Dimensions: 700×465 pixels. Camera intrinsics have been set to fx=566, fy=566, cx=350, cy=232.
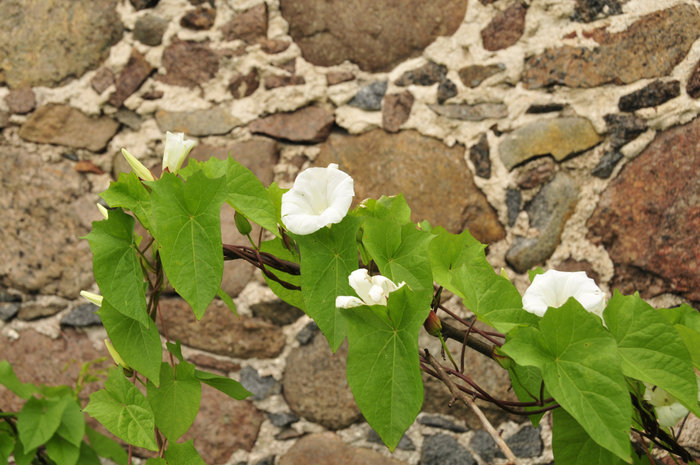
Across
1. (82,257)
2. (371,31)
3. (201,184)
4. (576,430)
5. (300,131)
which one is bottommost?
(82,257)

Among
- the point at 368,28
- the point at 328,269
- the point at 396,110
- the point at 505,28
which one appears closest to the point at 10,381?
the point at 328,269

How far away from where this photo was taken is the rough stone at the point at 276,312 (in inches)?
65.6

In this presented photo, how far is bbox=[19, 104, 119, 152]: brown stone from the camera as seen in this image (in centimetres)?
182

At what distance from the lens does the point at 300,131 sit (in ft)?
5.53

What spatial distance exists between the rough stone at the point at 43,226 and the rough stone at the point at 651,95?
62.2 inches

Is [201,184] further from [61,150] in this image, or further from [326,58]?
[61,150]

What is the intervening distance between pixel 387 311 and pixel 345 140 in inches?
41.1

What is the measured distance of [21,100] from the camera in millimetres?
1869

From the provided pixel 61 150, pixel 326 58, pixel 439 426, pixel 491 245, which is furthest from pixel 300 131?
pixel 439 426

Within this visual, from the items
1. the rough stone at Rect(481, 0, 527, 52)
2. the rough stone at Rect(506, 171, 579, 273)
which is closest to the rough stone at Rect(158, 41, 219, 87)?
the rough stone at Rect(481, 0, 527, 52)

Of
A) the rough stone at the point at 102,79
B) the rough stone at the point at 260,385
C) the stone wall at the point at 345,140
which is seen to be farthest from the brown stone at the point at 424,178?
the rough stone at the point at 102,79

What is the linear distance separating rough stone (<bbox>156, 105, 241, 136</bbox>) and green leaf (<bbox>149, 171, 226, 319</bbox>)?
1042 millimetres

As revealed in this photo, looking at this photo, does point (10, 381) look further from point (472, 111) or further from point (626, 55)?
point (626, 55)

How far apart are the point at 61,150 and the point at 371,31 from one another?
1.06 meters
